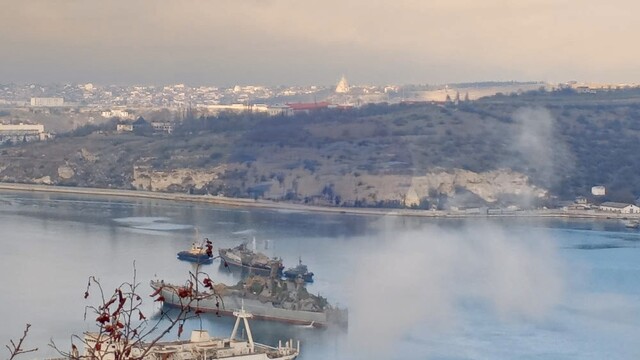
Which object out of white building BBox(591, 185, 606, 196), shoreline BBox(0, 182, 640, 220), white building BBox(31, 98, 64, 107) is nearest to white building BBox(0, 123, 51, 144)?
shoreline BBox(0, 182, 640, 220)

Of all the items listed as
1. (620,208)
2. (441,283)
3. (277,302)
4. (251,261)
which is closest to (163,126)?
(620,208)

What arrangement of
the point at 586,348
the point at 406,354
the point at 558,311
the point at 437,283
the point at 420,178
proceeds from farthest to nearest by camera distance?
the point at 420,178, the point at 437,283, the point at 558,311, the point at 586,348, the point at 406,354

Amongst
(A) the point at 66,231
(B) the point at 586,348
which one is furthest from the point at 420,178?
(B) the point at 586,348

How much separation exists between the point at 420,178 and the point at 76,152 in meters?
7.96

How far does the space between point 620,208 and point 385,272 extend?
11252mm

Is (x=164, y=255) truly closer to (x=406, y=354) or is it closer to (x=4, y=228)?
(x=4, y=228)

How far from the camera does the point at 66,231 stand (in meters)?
19.0

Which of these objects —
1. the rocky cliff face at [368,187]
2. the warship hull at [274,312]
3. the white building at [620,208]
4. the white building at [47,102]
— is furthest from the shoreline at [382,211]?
the white building at [47,102]

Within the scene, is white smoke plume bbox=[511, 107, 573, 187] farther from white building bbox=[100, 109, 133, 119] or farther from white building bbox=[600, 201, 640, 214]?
white building bbox=[100, 109, 133, 119]

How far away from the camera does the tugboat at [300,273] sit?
14.8 meters

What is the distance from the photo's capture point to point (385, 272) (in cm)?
1527

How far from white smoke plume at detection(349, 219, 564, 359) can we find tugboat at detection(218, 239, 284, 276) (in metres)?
0.86

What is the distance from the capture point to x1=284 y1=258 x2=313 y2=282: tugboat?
14.8 metres

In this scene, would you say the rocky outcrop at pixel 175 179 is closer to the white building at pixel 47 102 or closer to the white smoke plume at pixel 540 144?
the white smoke plume at pixel 540 144
